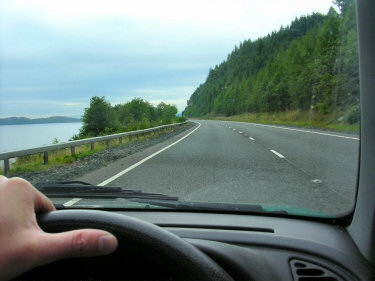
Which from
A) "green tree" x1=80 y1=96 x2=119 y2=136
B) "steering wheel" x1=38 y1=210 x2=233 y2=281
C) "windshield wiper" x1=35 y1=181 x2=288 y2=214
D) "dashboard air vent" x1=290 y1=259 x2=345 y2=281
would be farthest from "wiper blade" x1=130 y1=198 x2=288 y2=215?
"green tree" x1=80 y1=96 x2=119 y2=136

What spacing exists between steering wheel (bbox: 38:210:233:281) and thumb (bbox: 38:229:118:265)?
0.19m

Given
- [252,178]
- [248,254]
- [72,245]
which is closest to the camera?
[72,245]

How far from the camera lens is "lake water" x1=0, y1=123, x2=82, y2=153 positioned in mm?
4539

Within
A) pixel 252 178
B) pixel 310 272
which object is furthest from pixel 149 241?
pixel 252 178

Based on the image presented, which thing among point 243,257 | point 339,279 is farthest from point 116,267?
point 339,279

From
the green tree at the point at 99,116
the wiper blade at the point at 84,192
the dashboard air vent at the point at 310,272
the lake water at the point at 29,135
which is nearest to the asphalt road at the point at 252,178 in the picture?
the dashboard air vent at the point at 310,272

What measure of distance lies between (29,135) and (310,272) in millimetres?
4705

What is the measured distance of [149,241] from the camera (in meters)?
1.36

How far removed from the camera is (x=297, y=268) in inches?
84.0

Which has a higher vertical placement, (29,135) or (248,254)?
(29,135)

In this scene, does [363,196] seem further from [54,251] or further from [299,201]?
[299,201]

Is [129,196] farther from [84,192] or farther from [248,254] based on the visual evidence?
[248,254]

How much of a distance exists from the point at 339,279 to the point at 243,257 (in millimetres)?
616

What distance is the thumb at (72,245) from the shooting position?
1137 mm
